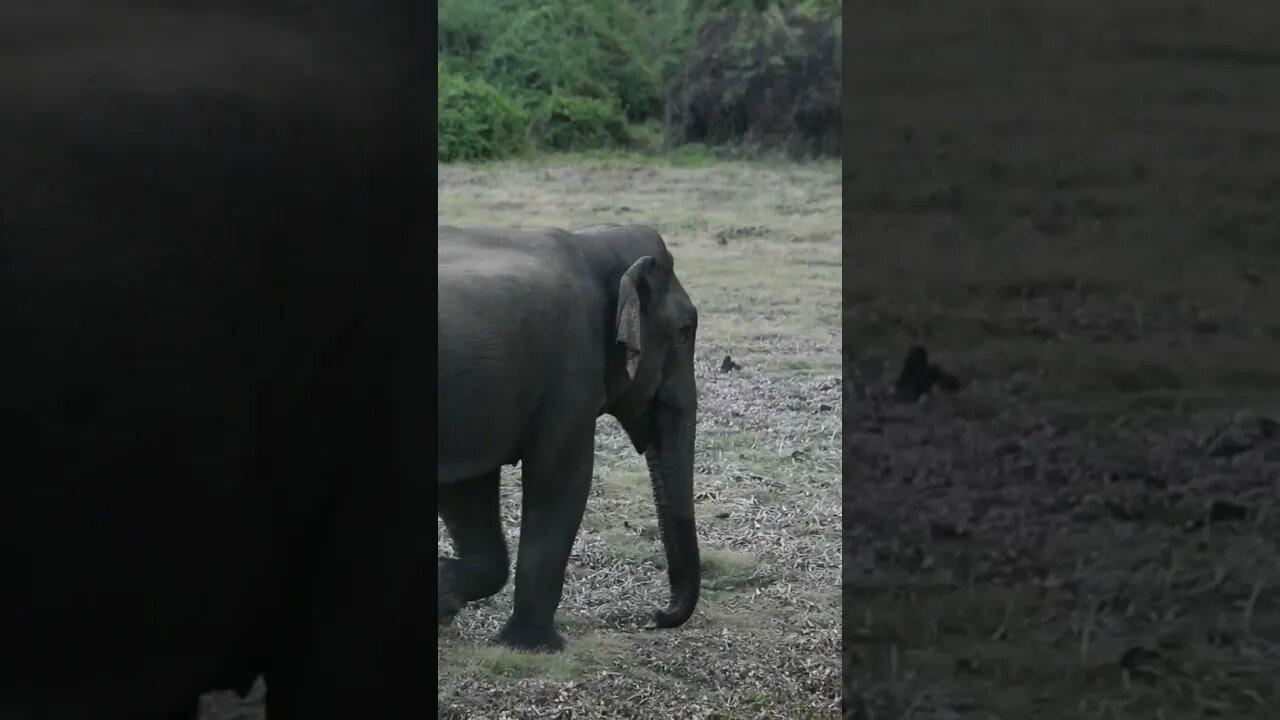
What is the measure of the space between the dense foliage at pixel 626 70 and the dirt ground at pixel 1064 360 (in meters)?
0.14

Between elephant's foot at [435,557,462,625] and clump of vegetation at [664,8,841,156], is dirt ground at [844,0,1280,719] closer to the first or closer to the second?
clump of vegetation at [664,8,841,156]

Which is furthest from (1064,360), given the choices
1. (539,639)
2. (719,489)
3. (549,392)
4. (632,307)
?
(539,639)

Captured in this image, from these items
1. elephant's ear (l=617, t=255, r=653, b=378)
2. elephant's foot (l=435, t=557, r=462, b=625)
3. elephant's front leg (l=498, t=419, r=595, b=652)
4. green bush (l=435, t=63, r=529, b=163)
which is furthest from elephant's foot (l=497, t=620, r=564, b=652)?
green bush (l=435, t=63, r=529, b=163)

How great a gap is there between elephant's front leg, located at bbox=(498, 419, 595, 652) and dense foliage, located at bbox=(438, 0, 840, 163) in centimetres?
60

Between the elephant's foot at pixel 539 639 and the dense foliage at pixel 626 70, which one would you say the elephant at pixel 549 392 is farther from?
the dense foliage at pixel 626 70

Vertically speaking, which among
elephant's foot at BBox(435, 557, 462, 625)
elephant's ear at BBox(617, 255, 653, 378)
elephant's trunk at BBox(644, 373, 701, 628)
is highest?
elephant's ear at BBox(617, 255, 653, 378)

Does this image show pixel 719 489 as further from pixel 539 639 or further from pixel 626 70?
pixel 626 70

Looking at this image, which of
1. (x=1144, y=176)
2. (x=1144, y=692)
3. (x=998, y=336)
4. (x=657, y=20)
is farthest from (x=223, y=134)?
(x=1144, y=692)

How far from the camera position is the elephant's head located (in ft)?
8.30

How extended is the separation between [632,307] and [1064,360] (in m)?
0.82

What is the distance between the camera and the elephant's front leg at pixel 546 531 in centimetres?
252

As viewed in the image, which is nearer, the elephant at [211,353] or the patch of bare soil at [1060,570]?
the elephant at [211,353]

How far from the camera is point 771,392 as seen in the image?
255cm

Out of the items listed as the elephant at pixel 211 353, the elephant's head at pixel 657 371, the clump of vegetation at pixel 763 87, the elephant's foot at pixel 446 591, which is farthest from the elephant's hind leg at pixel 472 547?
the clump of vegetation at pixel 763 87
